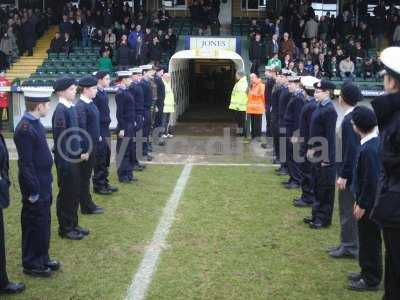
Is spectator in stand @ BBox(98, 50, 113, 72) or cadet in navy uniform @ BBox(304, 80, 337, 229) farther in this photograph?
spectator in stand @ BBox(98, 50, 113, 72)

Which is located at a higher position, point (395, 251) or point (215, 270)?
point (395, 251)

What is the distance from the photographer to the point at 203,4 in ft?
78.9

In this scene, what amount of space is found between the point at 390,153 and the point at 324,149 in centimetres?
395

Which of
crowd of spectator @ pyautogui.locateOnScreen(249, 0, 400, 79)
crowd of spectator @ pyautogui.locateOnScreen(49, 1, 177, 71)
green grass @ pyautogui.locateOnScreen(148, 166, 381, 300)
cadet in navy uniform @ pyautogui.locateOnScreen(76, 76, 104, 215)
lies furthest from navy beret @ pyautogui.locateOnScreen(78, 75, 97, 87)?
crowd of spectator @ pyautogui.locateOnScreen(49, 1, 177, 71)

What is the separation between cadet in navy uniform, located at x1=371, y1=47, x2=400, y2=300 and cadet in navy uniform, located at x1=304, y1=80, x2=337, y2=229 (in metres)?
3.84

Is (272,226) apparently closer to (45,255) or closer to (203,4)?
(45,255)

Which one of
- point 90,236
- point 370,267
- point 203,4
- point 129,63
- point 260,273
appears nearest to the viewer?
point 370,267

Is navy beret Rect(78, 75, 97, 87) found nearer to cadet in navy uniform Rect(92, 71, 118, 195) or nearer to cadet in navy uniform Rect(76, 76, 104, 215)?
cadet in navy uniform Rect(76, 76, 104, 215)

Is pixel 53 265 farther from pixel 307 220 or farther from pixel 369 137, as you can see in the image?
pixel 307 220

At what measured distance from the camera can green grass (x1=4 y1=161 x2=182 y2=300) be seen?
19.4ft

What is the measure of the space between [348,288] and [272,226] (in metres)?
2.21

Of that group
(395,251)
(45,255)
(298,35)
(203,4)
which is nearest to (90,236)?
(45,255)

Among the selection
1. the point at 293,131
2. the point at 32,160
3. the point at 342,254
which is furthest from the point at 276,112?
the point at 32,160

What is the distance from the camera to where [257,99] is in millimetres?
15055
